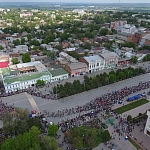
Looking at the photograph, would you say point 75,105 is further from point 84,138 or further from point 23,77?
point 23,77

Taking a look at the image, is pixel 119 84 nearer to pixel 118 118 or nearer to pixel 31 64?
pixel 118 118

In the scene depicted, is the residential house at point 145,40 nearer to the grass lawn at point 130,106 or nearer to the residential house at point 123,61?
the residential house at point 123,61

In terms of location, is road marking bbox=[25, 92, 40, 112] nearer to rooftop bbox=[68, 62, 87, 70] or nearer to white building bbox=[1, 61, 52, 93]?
white building bbox=[1, 61, 52, 93]

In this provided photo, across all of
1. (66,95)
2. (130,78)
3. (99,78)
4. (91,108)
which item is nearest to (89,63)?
(99,78)

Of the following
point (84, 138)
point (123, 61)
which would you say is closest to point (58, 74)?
point (84, 138)

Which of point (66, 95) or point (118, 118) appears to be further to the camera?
point (66, 95)

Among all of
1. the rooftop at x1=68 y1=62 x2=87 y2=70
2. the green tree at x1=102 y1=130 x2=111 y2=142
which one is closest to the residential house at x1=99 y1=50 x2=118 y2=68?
the rooftop at x1=68 y1=62 x2=87 y2=70
